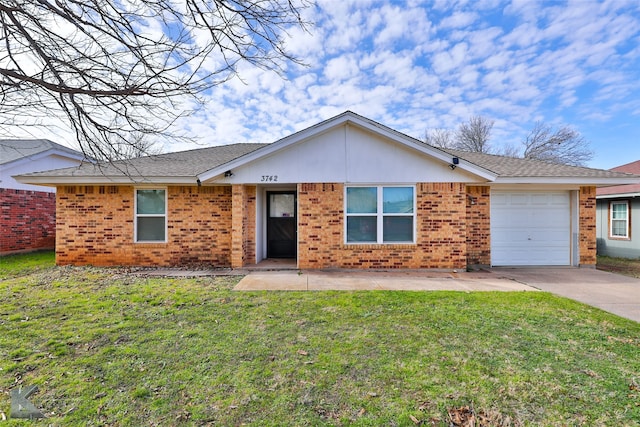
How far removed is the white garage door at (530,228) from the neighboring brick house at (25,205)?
16.3 metres

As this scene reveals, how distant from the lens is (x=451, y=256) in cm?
789

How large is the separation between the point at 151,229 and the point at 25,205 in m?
7.57

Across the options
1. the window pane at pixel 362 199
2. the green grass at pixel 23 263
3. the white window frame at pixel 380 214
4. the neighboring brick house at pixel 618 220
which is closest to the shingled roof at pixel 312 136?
the white window frame at pixel 380 214

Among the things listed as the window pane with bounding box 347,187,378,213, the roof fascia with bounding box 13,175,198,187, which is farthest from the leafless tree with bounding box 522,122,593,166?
the roof fascia with bounding box 13,175,198,187

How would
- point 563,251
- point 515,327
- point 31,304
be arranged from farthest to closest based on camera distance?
1. point 563,251
2. point 31,304
3. point 515,327

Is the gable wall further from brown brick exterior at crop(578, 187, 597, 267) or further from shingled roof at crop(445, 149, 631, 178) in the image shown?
brown brick exterior at crop(578, 187, 597, 267)

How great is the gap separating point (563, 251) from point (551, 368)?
7741 millimetres

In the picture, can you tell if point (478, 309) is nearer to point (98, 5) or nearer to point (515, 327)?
point (515, 327)

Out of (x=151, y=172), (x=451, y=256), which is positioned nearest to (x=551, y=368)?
(x=451, y=256)

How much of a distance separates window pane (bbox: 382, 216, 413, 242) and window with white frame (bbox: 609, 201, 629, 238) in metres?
10.3

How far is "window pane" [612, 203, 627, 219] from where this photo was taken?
1144 centimetres

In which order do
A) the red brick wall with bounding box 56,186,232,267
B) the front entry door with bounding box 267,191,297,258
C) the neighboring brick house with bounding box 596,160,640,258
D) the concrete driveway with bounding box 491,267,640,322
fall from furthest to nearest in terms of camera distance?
the neighboring brick house with bounding box 596,160,640,258 < the front entry door with bounding box 267,191,297,258 < the red brick wall with bounding box 56,186,232,267 < the concrete driveway with bounding box 491,267,640,322

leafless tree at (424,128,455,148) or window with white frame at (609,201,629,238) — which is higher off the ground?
leafless tree at (424,128,455,148)

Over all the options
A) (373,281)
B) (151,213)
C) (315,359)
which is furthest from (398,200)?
(151,213)
